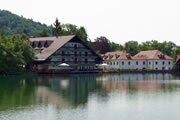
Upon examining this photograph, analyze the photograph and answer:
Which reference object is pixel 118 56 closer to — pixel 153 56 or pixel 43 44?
pixel 153 56

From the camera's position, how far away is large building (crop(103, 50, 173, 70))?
105 metres

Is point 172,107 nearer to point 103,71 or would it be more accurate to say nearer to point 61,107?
point 61,107

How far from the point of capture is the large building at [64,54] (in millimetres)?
86875

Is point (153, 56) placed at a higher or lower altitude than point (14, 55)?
higher

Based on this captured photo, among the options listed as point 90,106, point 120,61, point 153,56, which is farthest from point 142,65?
point 90,106

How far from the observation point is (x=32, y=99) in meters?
Answer: 36.7

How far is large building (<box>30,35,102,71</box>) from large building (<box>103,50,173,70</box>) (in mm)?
11780

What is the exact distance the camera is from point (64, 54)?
3541 inches

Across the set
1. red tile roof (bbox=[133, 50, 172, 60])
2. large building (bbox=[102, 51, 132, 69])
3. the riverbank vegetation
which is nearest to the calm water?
the riverbank vegetation

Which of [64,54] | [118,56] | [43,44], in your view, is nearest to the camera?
[64,54]

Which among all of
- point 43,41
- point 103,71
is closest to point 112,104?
point 103,71

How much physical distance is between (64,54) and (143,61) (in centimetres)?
2465

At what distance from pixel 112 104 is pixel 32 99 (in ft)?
24.1

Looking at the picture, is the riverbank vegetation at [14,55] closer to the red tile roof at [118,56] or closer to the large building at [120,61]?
the large building at [120,61]
